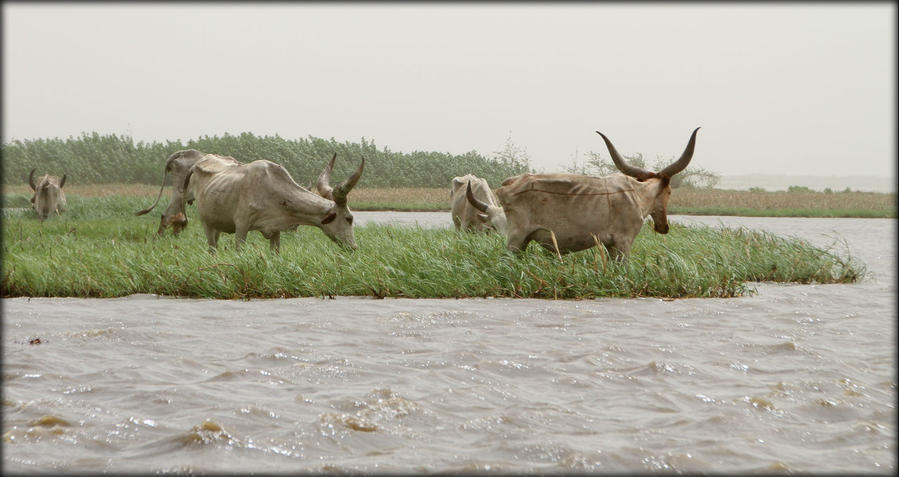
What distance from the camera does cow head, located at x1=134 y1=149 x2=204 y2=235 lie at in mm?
12781

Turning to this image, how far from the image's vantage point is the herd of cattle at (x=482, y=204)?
8500 mm

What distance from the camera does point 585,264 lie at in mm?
9062

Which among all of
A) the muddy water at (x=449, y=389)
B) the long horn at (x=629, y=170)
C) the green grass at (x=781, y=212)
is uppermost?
the long horn at (x=629, y=170)

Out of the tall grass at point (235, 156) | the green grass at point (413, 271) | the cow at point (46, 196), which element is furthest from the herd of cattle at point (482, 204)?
the tall grass at point (235, 156)

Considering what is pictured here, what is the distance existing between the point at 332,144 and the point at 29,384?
3823 cm

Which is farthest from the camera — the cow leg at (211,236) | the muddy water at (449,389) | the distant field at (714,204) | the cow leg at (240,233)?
the distant field at (714,204)

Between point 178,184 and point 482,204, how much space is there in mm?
5759

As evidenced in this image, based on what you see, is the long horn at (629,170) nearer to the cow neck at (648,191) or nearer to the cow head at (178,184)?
the cow neck at (648,191)

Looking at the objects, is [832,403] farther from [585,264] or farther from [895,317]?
[585,264]

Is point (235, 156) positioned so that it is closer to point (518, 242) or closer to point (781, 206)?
point (781, 206)

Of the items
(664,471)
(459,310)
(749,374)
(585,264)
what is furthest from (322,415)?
(585,264)

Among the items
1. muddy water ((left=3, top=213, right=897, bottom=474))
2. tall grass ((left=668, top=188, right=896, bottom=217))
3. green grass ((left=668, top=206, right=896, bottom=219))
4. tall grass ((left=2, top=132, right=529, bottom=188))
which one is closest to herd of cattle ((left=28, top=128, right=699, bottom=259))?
muddy water ((left=3, top=213, right=897, bottom=474))

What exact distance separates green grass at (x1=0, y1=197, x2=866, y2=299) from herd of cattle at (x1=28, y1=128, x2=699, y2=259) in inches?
11.1

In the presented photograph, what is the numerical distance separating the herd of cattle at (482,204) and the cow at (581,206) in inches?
0.4
